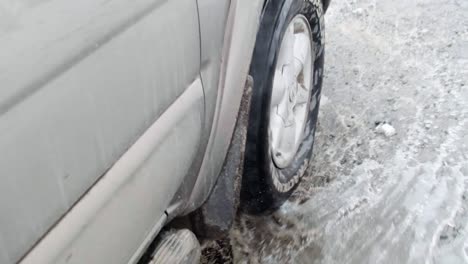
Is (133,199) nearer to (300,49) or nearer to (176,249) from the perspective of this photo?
(176,249)

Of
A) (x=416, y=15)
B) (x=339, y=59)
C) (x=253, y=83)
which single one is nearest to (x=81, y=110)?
(x=253, y=83)

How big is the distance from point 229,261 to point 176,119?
3.31ft

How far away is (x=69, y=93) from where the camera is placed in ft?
3.14

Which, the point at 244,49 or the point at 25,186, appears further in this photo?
the point at 244,49

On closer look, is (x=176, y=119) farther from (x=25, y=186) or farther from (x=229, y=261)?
(x=229, y=261)

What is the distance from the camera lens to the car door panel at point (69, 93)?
859 millimetres

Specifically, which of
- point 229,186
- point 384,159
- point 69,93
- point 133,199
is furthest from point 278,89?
point 69,93

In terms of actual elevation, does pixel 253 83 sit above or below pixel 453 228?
above

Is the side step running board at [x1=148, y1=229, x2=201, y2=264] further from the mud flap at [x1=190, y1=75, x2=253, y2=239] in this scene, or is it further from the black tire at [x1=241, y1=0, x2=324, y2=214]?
the black tire at [x1=241, y1=0, x2=324, y2=214]

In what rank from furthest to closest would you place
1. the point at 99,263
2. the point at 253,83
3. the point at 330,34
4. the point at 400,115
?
the point at 330,34 < the point at 400,115 < the point at 253,83 < the point at 99,263

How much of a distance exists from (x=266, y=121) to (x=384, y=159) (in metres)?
0.95

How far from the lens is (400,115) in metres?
3.01

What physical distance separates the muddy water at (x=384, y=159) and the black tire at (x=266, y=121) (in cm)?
21

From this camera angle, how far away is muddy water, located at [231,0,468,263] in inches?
90.2
